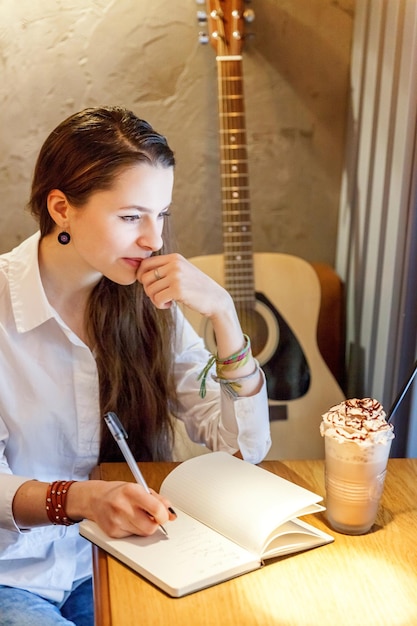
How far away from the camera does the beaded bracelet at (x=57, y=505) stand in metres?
1.09

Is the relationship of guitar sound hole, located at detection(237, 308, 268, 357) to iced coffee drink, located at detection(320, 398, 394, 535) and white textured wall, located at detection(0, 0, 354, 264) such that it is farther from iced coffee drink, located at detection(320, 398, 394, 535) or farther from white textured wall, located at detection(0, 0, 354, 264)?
iced coffee drink, located at detection(320, 398, 394, 535)

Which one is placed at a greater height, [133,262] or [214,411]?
[133,262]

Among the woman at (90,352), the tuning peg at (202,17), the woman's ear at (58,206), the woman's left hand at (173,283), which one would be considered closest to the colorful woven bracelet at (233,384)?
the woman at (90,352)

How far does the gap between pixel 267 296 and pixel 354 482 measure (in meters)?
0.98

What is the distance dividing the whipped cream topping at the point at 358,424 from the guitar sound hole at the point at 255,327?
0.91 m

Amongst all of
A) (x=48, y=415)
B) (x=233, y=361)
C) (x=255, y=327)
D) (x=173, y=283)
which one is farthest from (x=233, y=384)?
(x=255, y=327)

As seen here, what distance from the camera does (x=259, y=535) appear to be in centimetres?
100

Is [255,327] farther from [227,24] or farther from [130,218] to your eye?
[130,218]

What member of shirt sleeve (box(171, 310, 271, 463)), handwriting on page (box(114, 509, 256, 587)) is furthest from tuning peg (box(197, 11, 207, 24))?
handwriting on page (box(114, 509, 256, 587))

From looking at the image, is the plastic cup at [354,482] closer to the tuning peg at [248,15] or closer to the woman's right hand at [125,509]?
the woman's right hand at [125,509]

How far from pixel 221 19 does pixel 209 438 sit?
1004 mm

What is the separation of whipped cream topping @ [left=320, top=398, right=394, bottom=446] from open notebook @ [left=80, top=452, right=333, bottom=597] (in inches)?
3.8

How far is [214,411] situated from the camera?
1.40m

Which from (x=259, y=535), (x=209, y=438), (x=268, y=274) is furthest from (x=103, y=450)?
(x=268, y=274)
